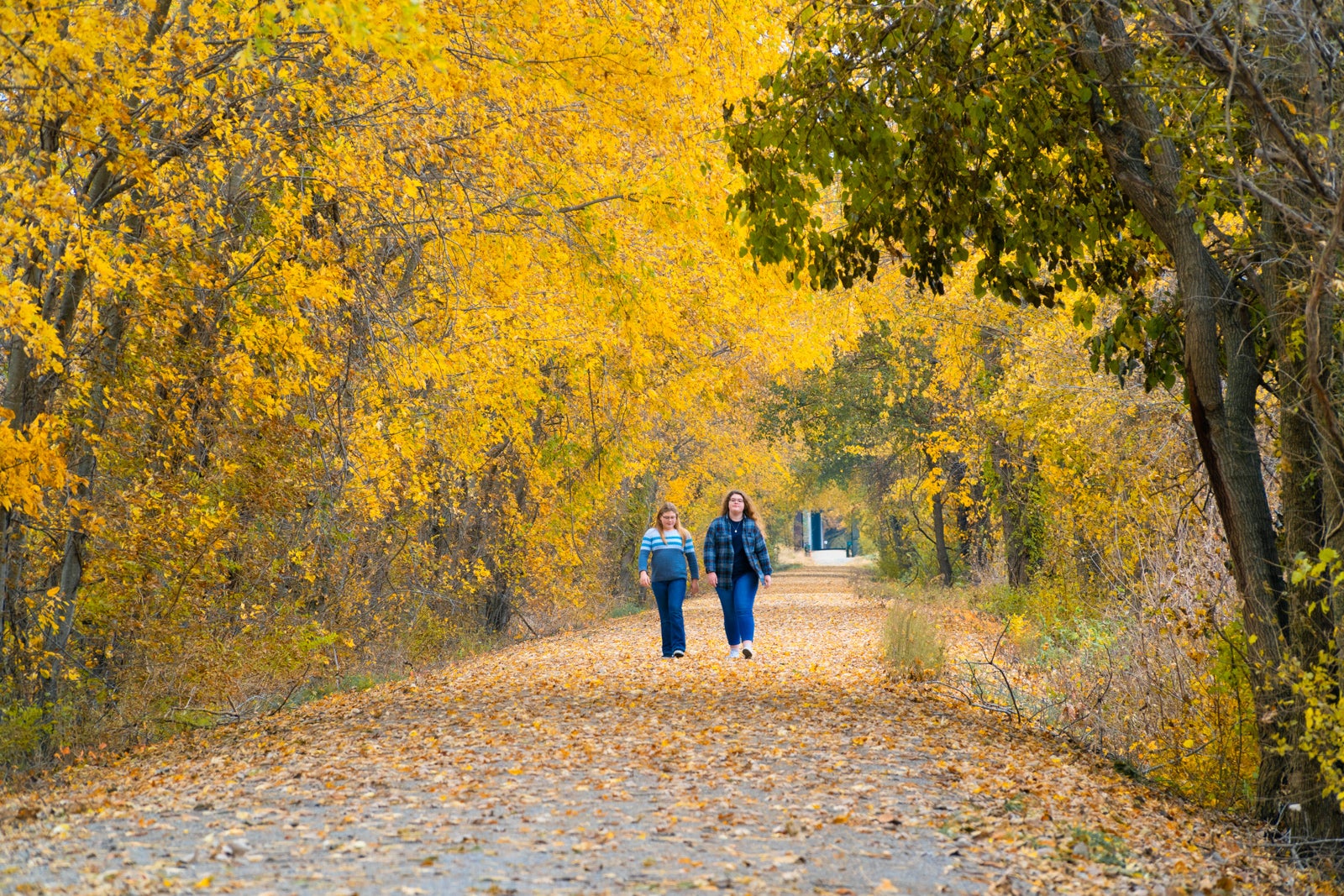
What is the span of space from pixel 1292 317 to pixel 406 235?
270 inches

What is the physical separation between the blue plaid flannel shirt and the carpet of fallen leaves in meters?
2.40

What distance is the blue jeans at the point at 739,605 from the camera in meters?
12.8

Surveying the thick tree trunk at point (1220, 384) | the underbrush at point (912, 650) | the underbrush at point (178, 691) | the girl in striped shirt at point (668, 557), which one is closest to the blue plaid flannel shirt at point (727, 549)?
the girl in striped shirt at point (668, 557)

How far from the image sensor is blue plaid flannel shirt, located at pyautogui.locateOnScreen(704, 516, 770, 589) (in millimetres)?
12391

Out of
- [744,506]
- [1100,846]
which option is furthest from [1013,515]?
[1100,846]

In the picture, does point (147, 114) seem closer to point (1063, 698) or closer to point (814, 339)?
point (814, 339)

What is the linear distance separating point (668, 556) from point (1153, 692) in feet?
18.7

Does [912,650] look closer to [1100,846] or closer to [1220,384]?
[1220,384]

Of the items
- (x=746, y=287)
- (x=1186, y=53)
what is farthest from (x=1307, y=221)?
(x=746, y=287)

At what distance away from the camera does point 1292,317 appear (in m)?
6.05

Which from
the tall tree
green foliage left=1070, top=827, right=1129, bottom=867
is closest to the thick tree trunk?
the tall tree

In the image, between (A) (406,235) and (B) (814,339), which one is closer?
(A) (406,235)

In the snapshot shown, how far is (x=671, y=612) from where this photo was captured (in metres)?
13.5

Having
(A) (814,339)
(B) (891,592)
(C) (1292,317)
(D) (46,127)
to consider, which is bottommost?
(B) (891,592)
